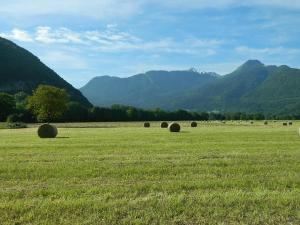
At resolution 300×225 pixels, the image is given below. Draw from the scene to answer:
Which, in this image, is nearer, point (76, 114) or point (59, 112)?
point (59, 112)

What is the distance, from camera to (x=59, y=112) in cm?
10875

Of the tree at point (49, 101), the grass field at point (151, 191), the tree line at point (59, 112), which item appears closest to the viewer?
the grass field at point (151, 191)

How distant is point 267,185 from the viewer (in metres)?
13.2

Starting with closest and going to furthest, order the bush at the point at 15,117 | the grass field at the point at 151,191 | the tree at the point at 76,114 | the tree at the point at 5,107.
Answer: the grass field at the point at 151,191 → the bush at the point at 15,117 → the tree at the point at 5,107 → the tree at the point at 76,114

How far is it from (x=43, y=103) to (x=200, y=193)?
98371 millimetres

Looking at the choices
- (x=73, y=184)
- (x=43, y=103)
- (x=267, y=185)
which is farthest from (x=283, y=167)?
(x=43, y=103)

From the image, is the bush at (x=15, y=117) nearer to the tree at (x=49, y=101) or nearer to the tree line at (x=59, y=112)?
the tree line at (x=59, y=112)

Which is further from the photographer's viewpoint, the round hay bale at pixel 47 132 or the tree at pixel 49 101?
the tree at pixel 49 101

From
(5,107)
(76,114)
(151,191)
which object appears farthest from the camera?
(76,114)

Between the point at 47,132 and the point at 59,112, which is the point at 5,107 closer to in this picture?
the point at 59,112

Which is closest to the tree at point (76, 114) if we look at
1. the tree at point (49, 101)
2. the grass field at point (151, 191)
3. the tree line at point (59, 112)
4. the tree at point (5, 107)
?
the tree line at point (59, 112)

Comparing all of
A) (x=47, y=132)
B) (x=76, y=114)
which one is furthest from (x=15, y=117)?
(x=47, y=132)

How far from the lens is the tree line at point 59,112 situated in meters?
108

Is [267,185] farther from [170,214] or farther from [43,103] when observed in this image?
[43,103]
